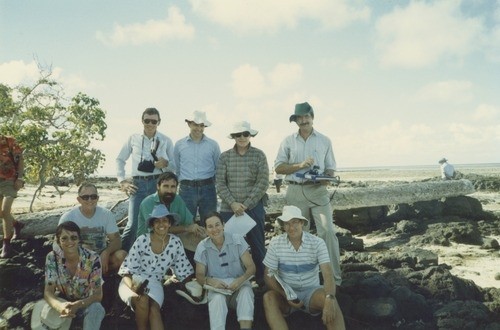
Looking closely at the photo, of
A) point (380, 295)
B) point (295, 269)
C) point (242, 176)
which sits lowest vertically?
point (380, 295)

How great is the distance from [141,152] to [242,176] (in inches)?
60.7

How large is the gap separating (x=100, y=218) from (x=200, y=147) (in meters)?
1.68

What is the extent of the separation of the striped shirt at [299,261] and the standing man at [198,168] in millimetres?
1613

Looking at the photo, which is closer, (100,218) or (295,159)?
(100,218)

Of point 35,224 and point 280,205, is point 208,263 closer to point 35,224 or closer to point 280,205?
point 35,224

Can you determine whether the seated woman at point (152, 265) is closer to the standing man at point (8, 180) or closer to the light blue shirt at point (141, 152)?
the light blue shirt at point (141, 152)

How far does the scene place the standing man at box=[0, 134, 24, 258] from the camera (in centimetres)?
645

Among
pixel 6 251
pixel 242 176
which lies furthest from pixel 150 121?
pixel 6 251

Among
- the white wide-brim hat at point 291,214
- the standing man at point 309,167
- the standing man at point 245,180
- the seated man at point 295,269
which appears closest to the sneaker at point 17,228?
Result: the standing man at point 245,180

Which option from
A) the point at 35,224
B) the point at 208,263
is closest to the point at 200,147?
the point at 208,263

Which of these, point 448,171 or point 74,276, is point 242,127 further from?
point 448,171

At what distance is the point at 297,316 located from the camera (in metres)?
4.94

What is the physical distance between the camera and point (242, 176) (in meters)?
5.57

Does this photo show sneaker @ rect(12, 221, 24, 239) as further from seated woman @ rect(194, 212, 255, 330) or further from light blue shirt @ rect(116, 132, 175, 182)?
seated woman @ rect(194, 212, 255, 330)
